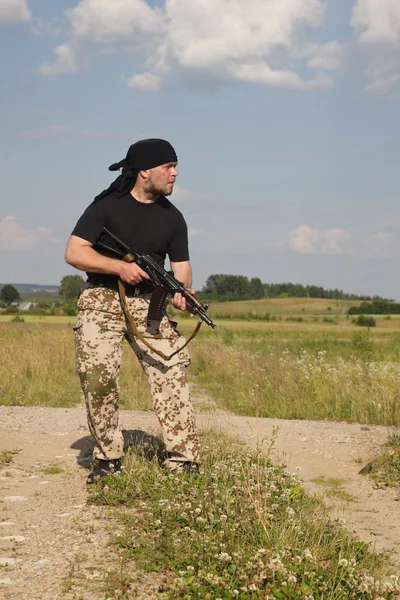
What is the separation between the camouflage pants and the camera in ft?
18.4

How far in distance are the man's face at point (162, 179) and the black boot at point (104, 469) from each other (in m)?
2.14

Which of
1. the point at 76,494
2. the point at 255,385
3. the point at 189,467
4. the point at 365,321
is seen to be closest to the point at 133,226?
the point at 189,467

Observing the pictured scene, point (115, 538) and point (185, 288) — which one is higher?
point (185, 288)

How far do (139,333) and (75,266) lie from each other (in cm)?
69

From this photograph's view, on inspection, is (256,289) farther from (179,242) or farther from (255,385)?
(179,242)

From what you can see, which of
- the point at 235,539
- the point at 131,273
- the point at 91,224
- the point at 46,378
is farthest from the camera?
the point at 46,378

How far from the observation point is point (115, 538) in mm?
4406

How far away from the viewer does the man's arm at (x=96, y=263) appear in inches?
212

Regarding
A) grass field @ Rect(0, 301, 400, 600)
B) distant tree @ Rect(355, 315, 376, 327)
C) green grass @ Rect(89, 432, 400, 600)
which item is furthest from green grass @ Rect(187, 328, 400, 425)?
distant tree @ Rect(355, 315, 376, 327)

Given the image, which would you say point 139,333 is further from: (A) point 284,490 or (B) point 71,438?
(B) point 71,438

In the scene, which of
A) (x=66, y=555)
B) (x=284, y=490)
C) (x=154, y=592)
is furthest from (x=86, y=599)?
(x=284, y=490)

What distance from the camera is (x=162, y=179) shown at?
559 centimetres

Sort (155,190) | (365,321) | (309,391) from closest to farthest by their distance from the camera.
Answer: (155,190) → (309,391) → (365,321)

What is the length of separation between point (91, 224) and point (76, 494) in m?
2.06
